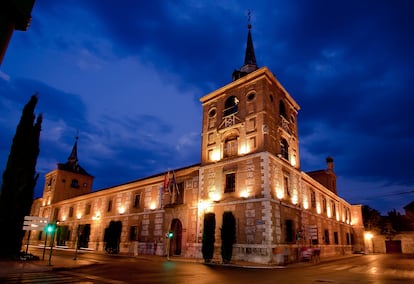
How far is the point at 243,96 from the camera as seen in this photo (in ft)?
85.8

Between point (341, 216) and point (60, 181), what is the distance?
48.4 meters

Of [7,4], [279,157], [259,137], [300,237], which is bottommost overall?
[300,237]

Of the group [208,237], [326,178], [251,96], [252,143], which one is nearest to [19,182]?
[208,237]

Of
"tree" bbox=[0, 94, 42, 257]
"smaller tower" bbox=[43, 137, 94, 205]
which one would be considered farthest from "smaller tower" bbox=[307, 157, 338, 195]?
"smaller tower" bbox=[43, 137, 94, 205]

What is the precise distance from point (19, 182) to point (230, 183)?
16.4 metres

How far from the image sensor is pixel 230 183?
23.7m

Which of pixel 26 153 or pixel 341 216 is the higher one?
pixel 26 153

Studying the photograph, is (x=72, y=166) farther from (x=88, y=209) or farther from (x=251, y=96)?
(x=251, y=96)

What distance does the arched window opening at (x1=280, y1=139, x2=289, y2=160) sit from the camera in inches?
1006

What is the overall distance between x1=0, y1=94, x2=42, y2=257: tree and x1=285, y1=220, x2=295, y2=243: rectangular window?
1987 centimetres

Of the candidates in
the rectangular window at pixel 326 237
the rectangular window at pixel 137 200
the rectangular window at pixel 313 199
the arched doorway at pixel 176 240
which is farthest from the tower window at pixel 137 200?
the rectangular window at pixel 326 237

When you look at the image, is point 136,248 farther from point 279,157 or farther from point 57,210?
point 57,210

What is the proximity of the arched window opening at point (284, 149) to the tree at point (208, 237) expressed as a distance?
878 centimetres

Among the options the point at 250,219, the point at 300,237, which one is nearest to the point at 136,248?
the point at 250,219
